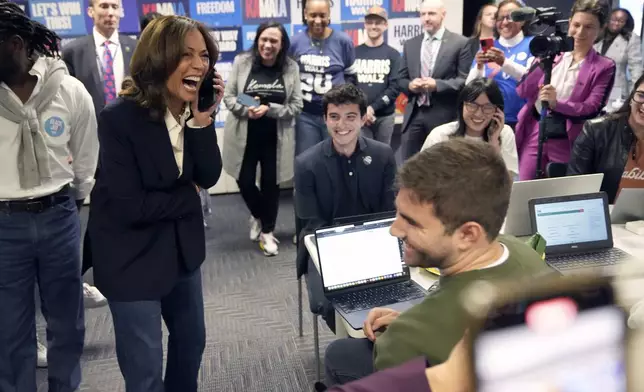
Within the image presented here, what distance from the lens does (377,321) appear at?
1.64m

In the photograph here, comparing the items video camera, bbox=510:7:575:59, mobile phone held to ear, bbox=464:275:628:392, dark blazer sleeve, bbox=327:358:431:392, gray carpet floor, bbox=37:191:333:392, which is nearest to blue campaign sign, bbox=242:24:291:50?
gray carpet floor, bbox=37:191:333:392

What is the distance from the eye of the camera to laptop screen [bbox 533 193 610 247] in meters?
2.31

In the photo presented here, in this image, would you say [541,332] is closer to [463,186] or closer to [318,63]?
[463,186]

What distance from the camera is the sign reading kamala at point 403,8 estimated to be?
18.0 feet

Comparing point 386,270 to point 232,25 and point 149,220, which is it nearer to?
point 149,220

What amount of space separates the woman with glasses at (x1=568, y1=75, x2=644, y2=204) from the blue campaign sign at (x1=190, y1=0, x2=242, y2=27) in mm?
3325

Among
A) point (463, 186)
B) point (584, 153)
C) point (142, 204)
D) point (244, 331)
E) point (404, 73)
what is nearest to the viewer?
point (463, 186)

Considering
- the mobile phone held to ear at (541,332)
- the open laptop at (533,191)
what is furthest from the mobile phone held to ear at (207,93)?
the mobile phone held to ear at (541,332)

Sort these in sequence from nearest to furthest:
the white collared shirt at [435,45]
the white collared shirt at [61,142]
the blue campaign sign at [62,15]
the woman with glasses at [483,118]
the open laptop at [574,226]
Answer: the white collared shirt at [61,142] → the open laptop at [574,226] → the woman with glasses at [483,118] → the white collared shirt at [435,45] → the blue campaign sign at [62,15]

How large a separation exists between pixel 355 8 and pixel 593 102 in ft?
8.52

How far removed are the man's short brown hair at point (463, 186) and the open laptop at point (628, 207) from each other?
1.52m

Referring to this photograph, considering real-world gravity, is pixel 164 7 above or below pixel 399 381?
above

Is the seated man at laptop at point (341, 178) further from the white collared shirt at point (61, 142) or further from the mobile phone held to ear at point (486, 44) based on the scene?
the mobile phone held to ear at point (486, 44)

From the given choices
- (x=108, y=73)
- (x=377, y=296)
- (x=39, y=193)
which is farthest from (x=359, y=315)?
(x=108, y=73)
